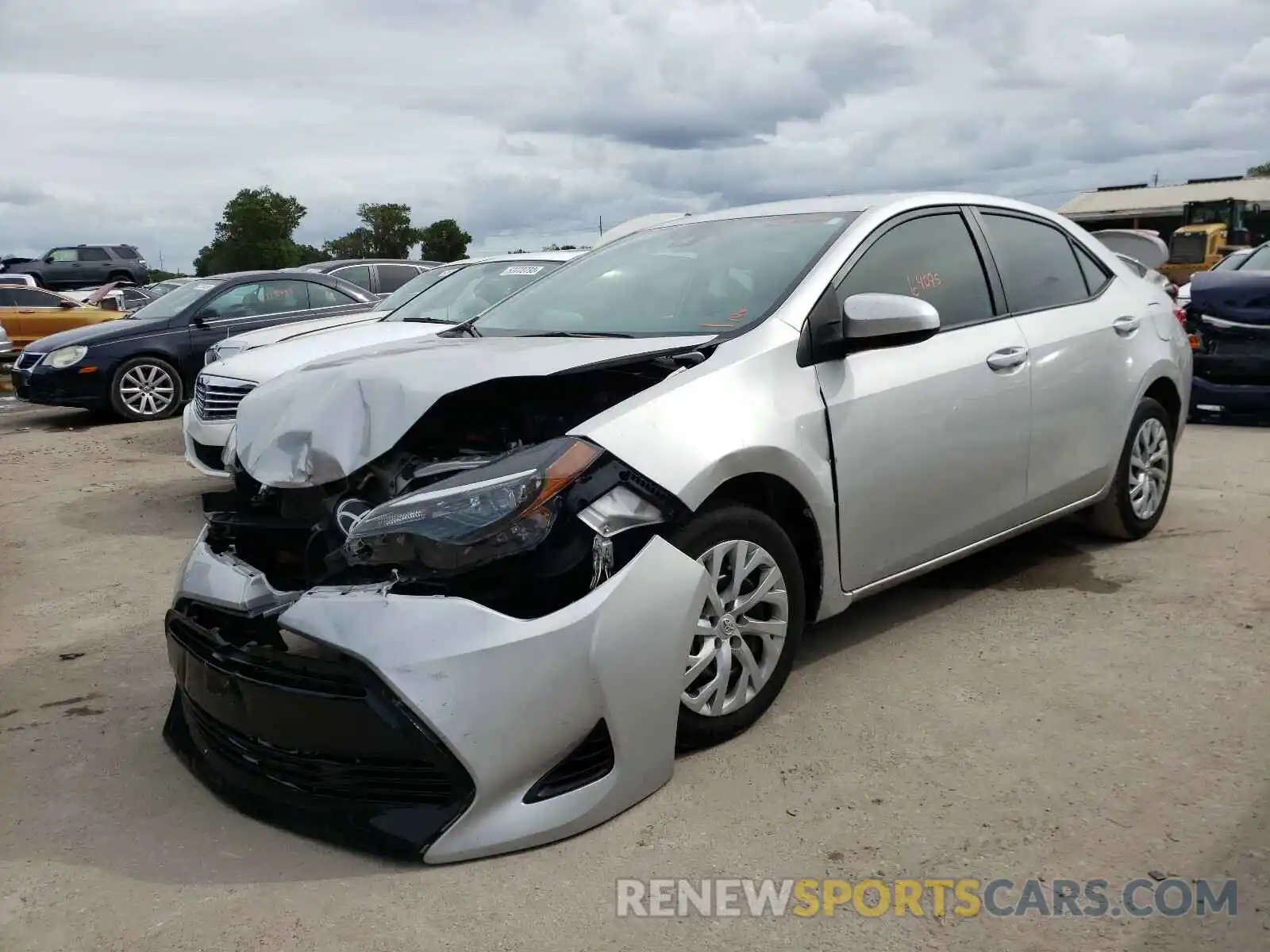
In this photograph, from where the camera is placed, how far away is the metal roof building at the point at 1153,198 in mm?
43438

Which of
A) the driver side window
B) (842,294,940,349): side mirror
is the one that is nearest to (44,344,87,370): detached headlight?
the driver side window

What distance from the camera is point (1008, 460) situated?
14.0 feet

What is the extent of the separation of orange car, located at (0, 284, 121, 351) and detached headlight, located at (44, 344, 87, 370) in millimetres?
7117

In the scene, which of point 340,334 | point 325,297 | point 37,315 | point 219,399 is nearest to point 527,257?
point 340,334

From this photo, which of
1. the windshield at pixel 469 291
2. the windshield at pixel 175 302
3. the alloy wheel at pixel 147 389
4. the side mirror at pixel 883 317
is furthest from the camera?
the windshield at pixel 175 302

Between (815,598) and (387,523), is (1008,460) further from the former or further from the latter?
(387,523)

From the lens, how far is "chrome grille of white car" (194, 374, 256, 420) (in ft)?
23.1

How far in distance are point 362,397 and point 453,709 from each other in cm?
110

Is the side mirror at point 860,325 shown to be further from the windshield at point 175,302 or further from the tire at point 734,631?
the windshield at point 175,302

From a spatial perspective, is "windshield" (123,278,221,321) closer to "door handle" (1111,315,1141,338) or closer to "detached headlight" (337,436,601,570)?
"door handle" (1111,315,1141,338)

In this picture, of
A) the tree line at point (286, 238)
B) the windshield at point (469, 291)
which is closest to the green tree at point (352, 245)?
the tree line at point (286, 238)

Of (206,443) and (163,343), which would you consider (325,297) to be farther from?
(206,443)

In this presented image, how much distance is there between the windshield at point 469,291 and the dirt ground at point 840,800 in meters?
3.86

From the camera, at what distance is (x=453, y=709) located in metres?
2.68
